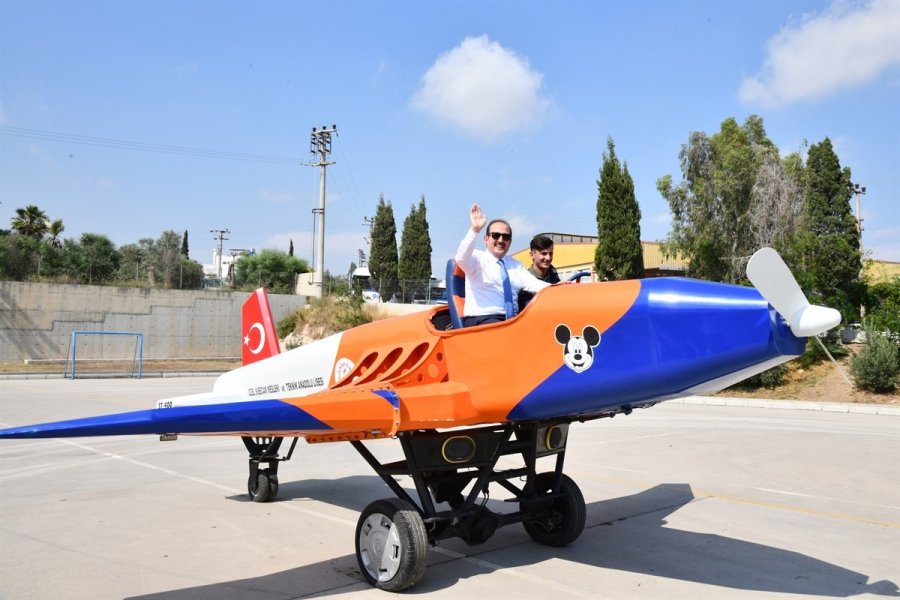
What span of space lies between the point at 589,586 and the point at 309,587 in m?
1.93

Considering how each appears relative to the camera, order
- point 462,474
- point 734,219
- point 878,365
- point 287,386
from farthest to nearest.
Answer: point 734,219 → point 878,365 → point 287,386 → point 462,474

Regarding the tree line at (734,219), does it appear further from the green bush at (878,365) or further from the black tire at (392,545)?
the black tire at (392,545)

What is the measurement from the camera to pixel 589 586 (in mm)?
4574

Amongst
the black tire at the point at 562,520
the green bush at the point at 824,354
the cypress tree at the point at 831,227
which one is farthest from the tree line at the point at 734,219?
the black tire at the point at 562,520

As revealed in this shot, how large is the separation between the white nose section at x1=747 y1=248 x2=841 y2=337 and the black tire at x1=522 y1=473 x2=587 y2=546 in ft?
8.74

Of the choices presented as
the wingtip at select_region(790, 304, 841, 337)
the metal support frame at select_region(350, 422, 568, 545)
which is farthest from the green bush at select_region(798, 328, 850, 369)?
the wingtip at select_region(790, 304, 841, 337)

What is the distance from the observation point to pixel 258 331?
8.14 m

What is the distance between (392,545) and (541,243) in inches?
103

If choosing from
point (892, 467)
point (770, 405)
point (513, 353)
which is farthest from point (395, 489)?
point (770, 405)

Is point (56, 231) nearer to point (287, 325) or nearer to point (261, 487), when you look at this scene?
point (287, 325)

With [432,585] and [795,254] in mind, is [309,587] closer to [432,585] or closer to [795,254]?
[432,585]

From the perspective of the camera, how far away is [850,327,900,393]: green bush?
18.9 metres

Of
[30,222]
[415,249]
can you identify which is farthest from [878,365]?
[30,222]

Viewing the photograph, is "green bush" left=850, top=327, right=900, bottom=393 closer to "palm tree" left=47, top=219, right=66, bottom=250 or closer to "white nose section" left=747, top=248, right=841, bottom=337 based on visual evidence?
"white nose section" left=747, top=248, right=841, bottom=337
